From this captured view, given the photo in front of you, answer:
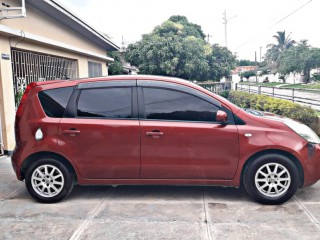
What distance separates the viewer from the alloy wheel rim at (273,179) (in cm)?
415

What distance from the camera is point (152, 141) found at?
4.23m

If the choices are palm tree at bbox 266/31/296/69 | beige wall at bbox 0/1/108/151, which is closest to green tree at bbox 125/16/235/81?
beige wall at bbox 0/1/108/151

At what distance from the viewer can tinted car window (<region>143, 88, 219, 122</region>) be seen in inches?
169

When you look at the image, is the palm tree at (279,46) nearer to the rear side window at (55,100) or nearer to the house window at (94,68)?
the house window at (94,68)

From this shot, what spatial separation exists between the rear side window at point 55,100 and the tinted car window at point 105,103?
200 millimetres

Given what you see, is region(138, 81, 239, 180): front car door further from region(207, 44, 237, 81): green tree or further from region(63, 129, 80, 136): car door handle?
region(207, 44, 237, 81): green tree

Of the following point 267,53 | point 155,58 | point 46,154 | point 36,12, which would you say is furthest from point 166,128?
point 267,53

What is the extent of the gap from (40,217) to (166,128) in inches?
73.5

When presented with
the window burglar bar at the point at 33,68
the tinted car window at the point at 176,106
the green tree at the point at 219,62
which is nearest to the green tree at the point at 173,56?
the green tree at the point at 219,62

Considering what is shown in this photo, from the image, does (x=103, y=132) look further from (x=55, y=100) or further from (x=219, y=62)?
(x=219, y=62)

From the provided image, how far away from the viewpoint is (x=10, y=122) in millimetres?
7246

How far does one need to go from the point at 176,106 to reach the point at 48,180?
1.94 meters

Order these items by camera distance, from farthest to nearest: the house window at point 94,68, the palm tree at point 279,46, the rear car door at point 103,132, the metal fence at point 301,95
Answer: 1. the palm tree at point 279,46
2. the house window at point 94,68
3. the metal fence at point 301,95
4. the rear car door at point 103,132

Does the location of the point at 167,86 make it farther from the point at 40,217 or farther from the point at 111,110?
the point at 40,217
